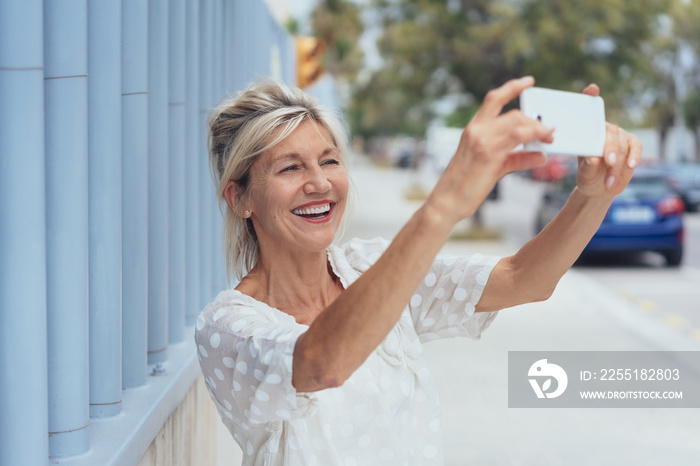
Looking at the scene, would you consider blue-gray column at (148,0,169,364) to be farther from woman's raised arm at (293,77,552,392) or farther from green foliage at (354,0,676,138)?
green foliage at (354,0,676,138)

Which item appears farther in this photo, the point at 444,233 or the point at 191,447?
the point at 191,447

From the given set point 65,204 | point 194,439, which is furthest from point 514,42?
point 65,204

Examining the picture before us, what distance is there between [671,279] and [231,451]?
31.0 ft

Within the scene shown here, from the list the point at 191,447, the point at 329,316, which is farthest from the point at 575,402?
the point at 329,316

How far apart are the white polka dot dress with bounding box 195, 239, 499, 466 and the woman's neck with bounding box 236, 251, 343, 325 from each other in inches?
3.8

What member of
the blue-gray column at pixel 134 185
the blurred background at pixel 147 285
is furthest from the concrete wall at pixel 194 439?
the blue-gray column at pixel 134 185

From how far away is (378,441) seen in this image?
208 centimetres

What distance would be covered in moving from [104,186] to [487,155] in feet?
3.91

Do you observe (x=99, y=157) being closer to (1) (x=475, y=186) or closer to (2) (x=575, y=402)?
(1) (x=475, y=186)

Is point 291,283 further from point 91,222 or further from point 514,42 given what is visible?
point 514,42

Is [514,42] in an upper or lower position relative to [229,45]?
upper

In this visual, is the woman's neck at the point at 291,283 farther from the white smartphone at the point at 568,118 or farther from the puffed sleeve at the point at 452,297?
the white smartphone at the point at 568,118

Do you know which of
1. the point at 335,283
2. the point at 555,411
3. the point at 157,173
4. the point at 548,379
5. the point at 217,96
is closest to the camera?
the point at 335,283

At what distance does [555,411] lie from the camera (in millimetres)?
6004
